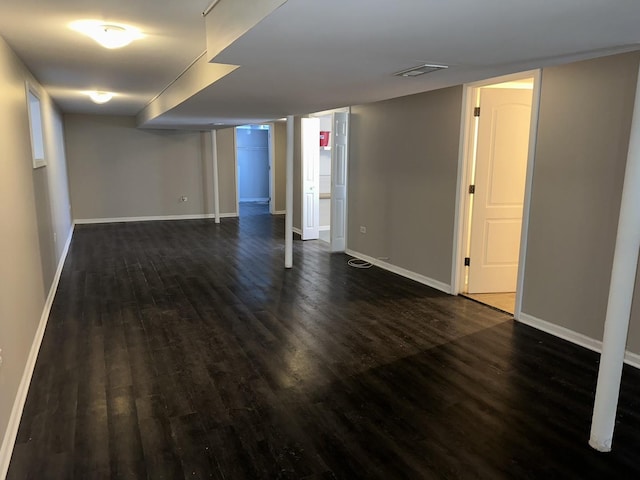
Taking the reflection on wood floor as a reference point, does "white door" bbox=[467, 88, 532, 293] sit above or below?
above

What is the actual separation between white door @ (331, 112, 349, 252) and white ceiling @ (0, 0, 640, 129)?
1.97 meters

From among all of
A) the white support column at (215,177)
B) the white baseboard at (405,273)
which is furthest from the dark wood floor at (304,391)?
the white support column at (215,177)

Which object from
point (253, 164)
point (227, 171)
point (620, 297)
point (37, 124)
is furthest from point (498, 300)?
point (253, 164)

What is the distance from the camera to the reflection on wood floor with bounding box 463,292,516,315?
14.8 feet

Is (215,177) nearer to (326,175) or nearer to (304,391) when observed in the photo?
A: (326,175)

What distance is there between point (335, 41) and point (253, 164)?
12.0 meters

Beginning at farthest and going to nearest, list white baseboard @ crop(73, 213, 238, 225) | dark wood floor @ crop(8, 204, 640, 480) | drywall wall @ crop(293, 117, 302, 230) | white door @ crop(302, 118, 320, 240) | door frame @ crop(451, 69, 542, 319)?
white baseboard @ crop(73, 213, 238, 225) → drywall wall @ crop(293, 117, 302, 230) → white door @ crop(302, 118, 320, 240) → door frame @ crop(451, 69, 542, 319) → dark wood floor @ crop(8, 204, 640, 480)

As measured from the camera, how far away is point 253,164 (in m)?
14.0

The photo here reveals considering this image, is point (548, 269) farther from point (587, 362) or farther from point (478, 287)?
point (478, 287)

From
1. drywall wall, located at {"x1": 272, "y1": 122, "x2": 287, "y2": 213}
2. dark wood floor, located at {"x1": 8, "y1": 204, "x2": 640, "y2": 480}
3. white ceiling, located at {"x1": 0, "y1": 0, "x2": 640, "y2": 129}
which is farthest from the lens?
drywall wall, located at {"x1": 272, "y1": 122, "x2": 287, "y2": 213}

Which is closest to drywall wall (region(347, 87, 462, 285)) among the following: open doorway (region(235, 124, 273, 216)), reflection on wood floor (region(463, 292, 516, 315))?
reflection on wood floor (region(463, 292, 516, 315))

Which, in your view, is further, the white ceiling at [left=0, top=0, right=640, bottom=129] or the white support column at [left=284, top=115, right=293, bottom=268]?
the white support column at [left=284, top=115, right=293, bottom=268]

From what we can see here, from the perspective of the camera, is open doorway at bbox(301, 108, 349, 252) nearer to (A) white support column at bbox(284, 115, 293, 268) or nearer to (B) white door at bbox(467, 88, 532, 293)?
(A) white support column at bbox(284, 115, 293, 268)

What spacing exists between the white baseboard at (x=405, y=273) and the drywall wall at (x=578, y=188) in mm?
1137
